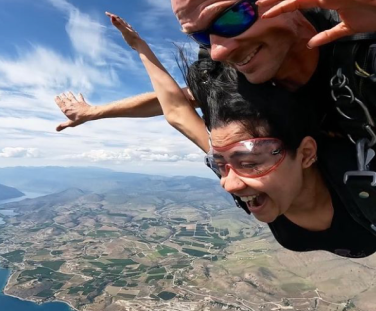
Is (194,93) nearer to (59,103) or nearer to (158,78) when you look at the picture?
(158,78)

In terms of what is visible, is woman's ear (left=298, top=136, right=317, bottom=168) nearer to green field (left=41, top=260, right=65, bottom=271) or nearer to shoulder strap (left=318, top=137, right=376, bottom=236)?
shoulder strap (left=318, top=137, right=376, bottom=236)

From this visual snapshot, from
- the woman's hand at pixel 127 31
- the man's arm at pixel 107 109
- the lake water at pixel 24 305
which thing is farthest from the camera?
the lake water at pixel 24 305

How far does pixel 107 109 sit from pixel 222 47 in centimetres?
160

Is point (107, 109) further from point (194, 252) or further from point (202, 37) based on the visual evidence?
point (194, 252)

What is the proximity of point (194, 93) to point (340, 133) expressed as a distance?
0.87 m

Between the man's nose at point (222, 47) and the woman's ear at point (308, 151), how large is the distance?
62 centimetres

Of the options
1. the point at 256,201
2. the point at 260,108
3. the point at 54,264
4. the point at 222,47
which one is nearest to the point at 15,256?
the point at 54,264

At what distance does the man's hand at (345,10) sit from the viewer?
1.02m

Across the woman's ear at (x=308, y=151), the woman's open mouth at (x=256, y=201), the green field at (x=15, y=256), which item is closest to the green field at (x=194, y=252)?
the green field at (x=15, y=256)

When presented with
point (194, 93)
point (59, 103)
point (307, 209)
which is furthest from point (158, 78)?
point (307, 209)

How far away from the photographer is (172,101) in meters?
2.46

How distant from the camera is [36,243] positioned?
81.8m

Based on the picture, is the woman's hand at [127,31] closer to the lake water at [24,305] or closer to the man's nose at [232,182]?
the man's nose at [232,182]

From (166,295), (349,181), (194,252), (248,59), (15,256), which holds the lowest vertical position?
(194,252)
